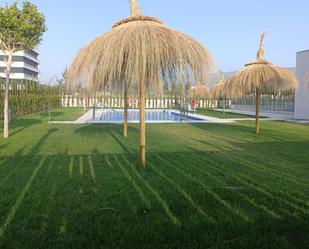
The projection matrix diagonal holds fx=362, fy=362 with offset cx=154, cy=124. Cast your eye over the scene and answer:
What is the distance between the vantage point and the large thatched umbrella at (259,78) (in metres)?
11.3

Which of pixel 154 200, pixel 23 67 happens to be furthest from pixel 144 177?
pixel 23 67

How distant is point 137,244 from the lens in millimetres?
2982

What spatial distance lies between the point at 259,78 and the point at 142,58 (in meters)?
6.87

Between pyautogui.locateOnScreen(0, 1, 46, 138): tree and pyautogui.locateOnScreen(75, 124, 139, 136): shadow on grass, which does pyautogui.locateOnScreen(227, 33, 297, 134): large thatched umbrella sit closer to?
pyautogui.locateOnScreen(75, 124, 139, 136): shadow on grass

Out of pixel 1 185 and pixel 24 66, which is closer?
pixel 1 185

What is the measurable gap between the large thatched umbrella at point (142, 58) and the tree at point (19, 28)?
16.9 feet

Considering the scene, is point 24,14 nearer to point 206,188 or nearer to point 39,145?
point 39,145

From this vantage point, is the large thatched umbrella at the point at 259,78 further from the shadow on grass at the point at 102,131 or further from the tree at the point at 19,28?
the tree at the point at 19,28

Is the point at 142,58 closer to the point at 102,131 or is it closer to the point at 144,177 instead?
the point at 144,177

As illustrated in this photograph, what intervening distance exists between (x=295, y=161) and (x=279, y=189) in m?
2.44

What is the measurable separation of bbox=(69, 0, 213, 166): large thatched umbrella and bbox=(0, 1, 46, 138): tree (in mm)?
5157

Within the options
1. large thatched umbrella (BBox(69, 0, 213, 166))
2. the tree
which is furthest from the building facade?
large thatched umbrella (BBox(69, 0, 213, 166))

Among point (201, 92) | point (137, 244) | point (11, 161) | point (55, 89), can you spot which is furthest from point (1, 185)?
point (201, 92)

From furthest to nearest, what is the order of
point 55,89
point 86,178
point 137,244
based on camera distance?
1. point 55,89
2. point 86,178
3. point 137,244
